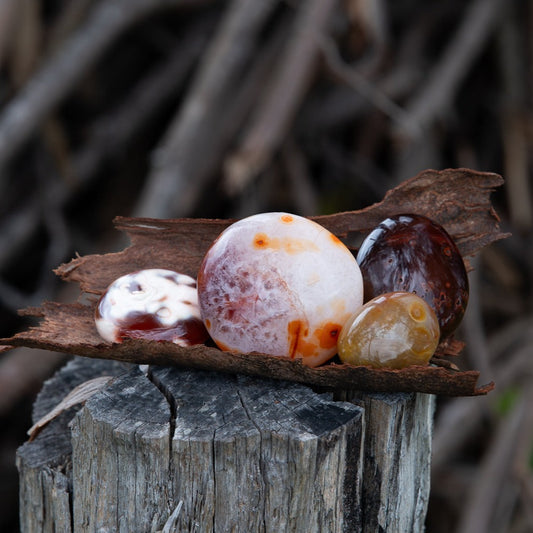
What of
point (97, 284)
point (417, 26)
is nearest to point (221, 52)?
point (417, 26)

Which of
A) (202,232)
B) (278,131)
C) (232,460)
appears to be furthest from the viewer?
(278,131)

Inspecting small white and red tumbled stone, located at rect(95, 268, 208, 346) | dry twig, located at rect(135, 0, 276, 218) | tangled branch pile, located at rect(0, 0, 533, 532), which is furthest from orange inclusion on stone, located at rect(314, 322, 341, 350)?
dry twig, located at rect(135, 0, 276, 218)

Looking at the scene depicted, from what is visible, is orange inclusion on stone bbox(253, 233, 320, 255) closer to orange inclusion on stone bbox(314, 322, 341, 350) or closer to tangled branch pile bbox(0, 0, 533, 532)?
orange inclusion on stone bbox(314, 322, 341, 350)

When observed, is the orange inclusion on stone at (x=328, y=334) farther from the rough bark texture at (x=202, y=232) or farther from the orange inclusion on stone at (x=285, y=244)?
the rough bark texture at (x=202, y=232)

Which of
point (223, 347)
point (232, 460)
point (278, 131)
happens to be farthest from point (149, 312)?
point (278, 131)

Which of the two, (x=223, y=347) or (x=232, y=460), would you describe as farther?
(x=223, y=347)

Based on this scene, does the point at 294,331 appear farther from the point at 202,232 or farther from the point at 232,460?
the point at 202,232
